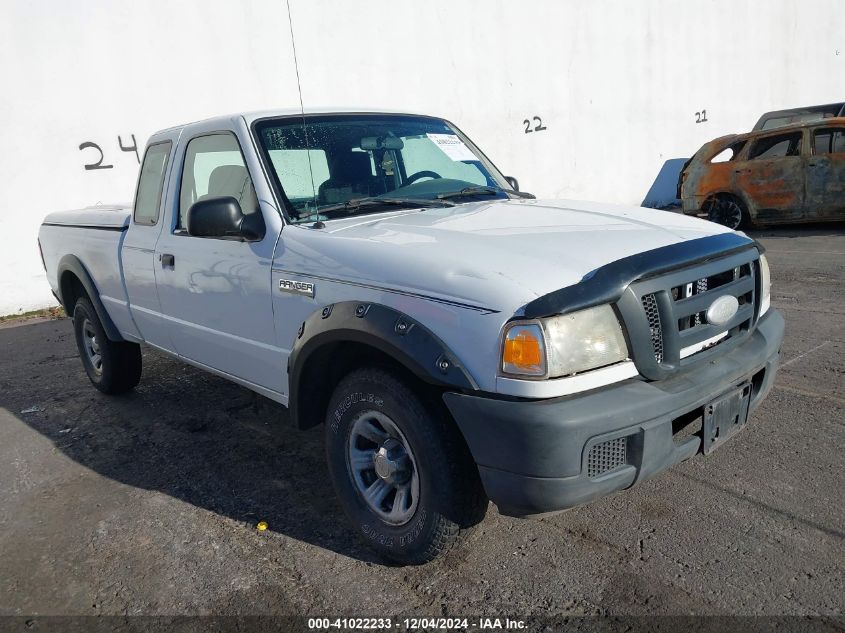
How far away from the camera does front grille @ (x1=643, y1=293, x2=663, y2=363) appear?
237 cm

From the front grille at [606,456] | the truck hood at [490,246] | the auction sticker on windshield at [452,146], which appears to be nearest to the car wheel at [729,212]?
the auction sticker on windshield at [452,146]

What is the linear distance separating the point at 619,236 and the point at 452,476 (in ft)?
3.64

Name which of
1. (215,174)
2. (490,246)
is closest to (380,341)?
(490,246)

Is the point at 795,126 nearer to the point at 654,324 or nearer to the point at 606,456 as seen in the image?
the point at 654,324

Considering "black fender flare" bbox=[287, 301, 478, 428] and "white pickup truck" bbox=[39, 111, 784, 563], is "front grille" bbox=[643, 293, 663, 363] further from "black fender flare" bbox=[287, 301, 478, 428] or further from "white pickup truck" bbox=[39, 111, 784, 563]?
"black fender flare" bbox=[287, 301, 478, 428]

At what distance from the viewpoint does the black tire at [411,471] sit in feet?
8.11

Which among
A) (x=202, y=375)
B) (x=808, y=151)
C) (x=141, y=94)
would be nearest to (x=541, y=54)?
(x=808, y=151)

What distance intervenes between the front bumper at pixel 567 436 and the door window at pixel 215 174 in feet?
5.53

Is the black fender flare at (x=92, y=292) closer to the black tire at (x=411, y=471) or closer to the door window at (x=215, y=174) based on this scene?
the door window at (x=215, y=174)

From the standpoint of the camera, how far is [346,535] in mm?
3104

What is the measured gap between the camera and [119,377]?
17.1 feet

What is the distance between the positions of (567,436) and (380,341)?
2.52ft

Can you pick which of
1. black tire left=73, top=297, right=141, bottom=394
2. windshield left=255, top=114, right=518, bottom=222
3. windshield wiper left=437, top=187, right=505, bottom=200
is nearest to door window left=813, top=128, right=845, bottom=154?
windshield left=255, top=114, right=518, bottom=222

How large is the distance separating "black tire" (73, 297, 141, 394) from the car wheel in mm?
9069
